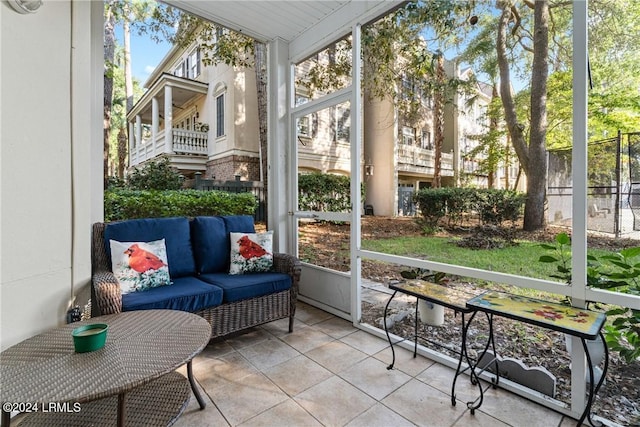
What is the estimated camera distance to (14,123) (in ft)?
5.53

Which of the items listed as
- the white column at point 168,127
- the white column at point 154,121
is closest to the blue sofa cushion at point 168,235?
the white column at point 168,127

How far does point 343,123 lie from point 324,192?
0.82m

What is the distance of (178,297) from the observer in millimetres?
2223

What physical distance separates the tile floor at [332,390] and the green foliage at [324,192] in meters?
1.41

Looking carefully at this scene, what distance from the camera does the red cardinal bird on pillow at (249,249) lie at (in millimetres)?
2891

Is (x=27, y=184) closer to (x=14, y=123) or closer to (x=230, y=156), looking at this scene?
(x=14, y=123)

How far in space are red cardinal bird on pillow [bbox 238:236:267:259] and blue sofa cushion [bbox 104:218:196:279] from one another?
47cm

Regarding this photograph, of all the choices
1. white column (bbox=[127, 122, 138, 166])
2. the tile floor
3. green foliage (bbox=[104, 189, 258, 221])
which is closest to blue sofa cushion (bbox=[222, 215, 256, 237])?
green foliage (bbox=[104, 189, 258, 221])

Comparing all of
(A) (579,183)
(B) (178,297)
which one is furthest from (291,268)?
(A) (579,183)

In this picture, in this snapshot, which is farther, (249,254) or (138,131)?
(138,131)

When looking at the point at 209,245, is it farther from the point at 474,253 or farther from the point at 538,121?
the point at 538,121

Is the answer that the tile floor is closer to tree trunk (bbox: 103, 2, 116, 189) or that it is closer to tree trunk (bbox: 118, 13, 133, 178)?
tree trunk (bbox: 103, 2, 116, 189)

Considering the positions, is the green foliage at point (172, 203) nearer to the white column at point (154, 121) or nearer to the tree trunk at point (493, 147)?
the tree trunk at point (493, 147)

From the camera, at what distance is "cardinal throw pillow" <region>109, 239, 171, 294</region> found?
2281 millimetres
